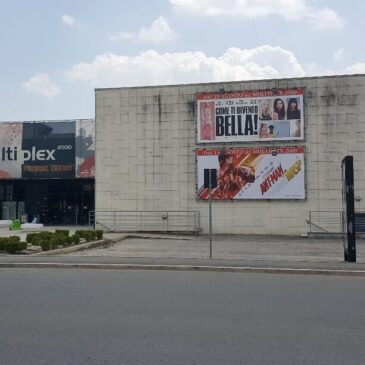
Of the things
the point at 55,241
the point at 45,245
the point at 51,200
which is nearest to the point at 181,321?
the point at 45,245

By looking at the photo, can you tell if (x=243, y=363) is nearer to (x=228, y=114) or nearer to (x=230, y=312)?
(x=230, y=312)

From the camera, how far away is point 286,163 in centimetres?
2873


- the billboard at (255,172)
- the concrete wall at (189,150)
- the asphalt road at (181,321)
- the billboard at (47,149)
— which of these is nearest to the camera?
the asphalt road at (181,321)

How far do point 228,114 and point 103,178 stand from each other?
308 inches

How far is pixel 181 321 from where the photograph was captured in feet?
25.2

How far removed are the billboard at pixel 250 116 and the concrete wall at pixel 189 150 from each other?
0.40 m

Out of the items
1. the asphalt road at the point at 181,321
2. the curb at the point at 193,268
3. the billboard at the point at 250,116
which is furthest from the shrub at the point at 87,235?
the asphalt road at the point at 181,321

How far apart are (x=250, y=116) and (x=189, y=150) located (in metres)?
3.77

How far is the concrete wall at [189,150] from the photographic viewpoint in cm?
2831

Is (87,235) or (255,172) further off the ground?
(255,172)

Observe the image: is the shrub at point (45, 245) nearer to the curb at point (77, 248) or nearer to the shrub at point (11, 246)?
the curb at point (77, 248)

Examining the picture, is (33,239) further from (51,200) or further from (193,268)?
(51,200)

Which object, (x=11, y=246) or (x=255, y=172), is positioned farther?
(x=255, y=172)

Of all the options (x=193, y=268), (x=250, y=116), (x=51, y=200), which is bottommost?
(x=193, y=268)
